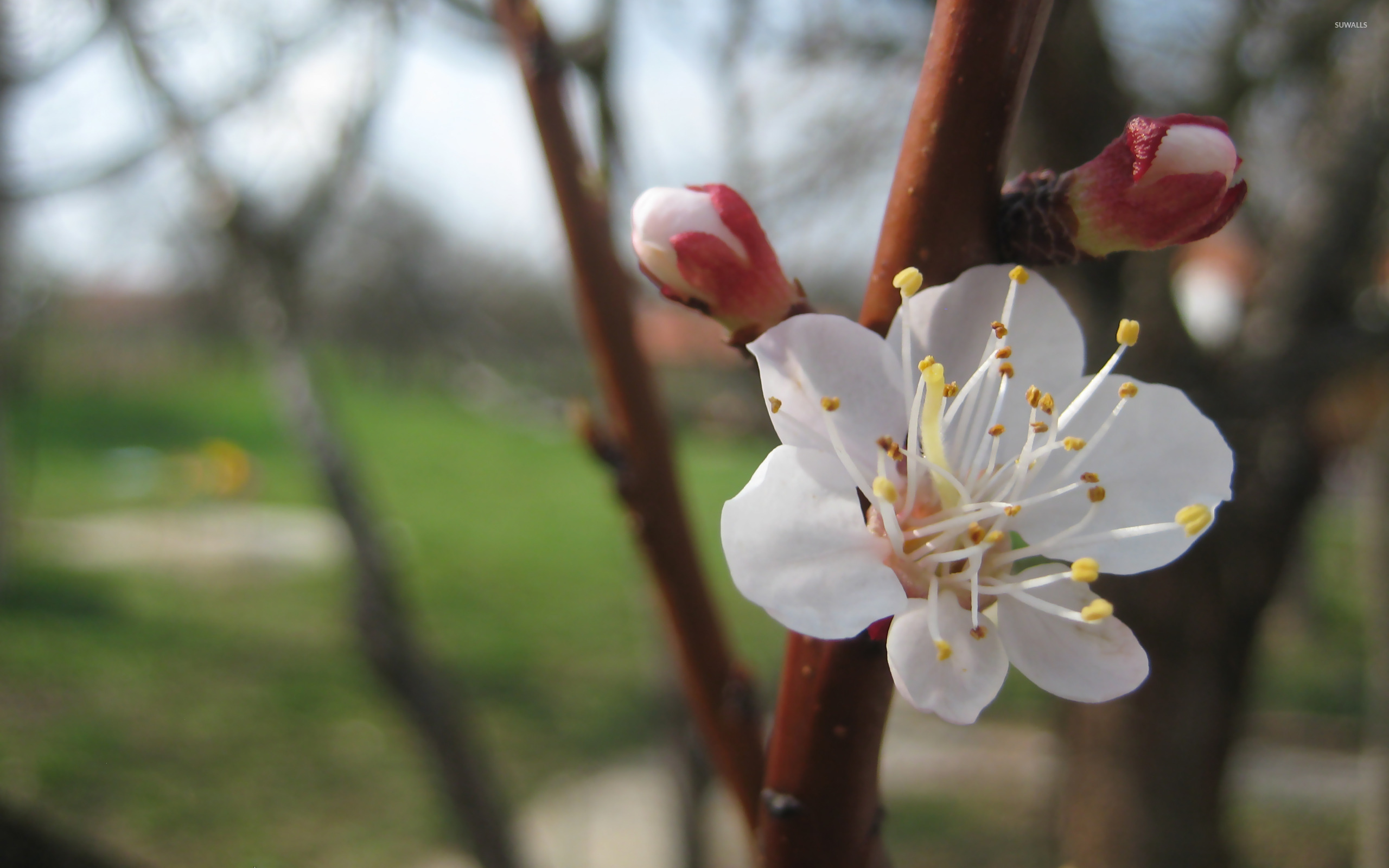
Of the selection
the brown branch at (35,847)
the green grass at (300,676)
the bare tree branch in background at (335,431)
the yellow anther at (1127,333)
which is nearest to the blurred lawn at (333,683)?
the green grass at (300,676)

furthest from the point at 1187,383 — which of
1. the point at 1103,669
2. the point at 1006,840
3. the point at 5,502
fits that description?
the point at 5,502

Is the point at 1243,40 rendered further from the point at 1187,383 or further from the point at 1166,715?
the point at 1166,715

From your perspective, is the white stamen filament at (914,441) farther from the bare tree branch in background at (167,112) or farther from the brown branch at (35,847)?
the bare tree branch in background at (167,112)

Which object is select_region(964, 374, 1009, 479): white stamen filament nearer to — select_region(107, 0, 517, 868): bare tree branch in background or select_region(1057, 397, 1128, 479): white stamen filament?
select_region(1057, 397, 1128, 479): white stamen filament

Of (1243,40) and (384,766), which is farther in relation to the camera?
(384,766)

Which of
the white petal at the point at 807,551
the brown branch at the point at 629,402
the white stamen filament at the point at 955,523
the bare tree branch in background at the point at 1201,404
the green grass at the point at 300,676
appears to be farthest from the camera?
the green grass at the point at 300,676

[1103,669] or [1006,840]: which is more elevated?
[1103,669]

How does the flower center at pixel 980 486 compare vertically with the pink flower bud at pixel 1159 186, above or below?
below
